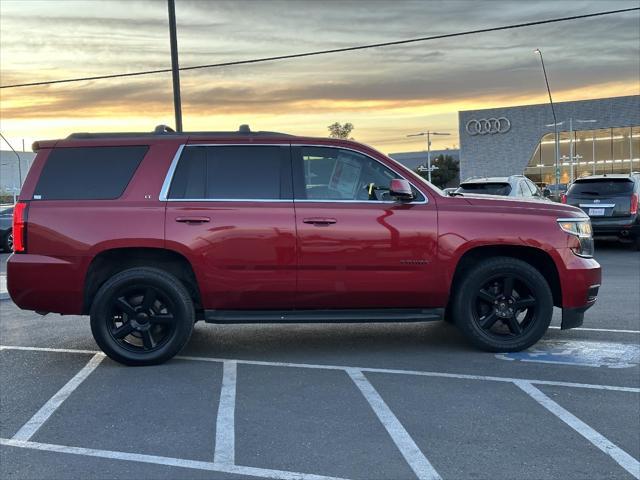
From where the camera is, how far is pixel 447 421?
467 centimetres

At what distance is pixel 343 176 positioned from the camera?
6.30 m

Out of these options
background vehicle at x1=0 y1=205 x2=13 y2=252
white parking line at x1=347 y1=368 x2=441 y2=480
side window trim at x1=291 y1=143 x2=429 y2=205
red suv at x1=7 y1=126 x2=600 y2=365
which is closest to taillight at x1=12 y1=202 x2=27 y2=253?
red suv at x1=7 y1=126 x2=600 y2=365

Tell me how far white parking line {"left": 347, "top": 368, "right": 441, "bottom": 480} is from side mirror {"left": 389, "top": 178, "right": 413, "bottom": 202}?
5.23ft

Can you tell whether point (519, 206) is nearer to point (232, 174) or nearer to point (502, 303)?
point (502, 303)

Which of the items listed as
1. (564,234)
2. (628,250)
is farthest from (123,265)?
(628,250)

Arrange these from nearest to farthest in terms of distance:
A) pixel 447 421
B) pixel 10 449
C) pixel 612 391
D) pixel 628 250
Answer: pixel 10 449 < pixel 447 421 < pixel 612 391 < pixel 628 250

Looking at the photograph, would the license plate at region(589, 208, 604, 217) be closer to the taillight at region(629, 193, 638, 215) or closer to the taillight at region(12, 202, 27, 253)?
the taillight at region(629, 193, 638, 215)

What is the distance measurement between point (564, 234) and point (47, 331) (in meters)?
5.66

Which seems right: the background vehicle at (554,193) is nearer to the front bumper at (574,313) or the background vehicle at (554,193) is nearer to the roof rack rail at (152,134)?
the front bumper at (574,313)

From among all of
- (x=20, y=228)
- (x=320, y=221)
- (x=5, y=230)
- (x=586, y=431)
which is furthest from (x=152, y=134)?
(x=5, y=230)

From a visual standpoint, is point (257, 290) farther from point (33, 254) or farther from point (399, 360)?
point (33, 254)

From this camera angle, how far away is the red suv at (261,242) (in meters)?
6.06

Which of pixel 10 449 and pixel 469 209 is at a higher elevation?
pixel 469 209

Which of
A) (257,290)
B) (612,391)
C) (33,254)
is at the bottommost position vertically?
(612,391)
